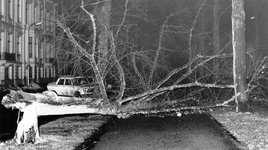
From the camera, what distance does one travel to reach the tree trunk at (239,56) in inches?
580

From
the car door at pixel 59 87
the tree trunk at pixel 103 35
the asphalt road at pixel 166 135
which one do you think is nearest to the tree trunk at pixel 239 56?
the asphalt road at pixel 166 135

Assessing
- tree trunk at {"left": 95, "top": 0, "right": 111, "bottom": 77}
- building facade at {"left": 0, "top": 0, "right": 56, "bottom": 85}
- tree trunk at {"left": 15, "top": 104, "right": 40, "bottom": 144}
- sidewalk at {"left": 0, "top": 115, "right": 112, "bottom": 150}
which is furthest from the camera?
building facade at {"left": 0, "top": 0, "right": 56, "bottom": 85}

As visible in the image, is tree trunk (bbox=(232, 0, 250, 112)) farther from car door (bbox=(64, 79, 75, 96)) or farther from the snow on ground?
car door (bbox=(64, 79, 75, 96))

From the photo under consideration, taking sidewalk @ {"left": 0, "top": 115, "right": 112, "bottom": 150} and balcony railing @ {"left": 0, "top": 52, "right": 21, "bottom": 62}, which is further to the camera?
balcony railing @ {"left": 0, "top": 52, "right": 21, "bottom": 62}

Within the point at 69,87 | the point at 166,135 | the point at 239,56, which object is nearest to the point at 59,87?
the point at 69,87

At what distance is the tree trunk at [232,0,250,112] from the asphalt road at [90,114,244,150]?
209 cm

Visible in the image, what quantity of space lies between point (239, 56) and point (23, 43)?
30.1 m

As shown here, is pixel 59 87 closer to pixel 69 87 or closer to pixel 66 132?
pixel 69 87

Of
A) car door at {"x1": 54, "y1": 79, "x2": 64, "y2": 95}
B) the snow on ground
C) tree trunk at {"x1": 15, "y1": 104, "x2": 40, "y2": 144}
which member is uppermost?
tree trunk at {"x1": 15, "y1": 104, "x2": 40, "y2": 144}

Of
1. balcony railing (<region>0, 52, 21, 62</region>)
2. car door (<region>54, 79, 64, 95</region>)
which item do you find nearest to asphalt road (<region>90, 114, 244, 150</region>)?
car door (<region>54, 79, 64, 95</region>)

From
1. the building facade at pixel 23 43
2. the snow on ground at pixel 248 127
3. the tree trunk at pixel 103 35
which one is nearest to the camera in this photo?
the snow on ground at pixel 248 127

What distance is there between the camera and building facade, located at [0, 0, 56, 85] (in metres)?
34.0

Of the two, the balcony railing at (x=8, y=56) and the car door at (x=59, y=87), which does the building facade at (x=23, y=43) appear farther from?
the car door at (x=59, y=87)

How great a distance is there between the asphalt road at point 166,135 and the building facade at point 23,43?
19195 mm
